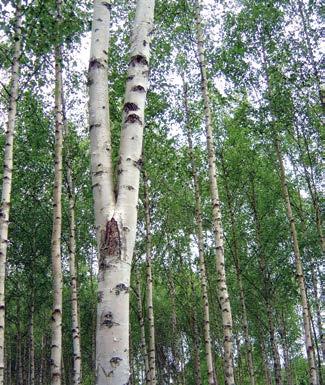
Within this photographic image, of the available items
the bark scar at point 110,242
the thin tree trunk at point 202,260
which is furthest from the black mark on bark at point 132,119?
the thin tree trunk at point 202,260

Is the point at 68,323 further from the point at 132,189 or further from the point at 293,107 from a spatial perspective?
the point at 132,189

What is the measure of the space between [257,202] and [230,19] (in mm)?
8159

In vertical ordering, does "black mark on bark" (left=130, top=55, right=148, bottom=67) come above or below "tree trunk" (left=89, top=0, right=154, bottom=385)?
above

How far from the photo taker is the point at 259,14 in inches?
585

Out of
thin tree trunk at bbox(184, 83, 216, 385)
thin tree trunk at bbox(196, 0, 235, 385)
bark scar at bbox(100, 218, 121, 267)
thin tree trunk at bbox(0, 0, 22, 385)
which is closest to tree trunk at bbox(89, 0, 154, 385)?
bark scar at bbox(100, 218, 121, 267)

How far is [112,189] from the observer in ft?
10.7

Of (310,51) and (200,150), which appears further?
(200,150)

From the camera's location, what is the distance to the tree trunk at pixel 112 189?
2801 mm

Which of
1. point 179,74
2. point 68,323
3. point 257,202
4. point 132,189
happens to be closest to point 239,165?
point 257,202

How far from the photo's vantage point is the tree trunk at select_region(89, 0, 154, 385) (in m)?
2.80

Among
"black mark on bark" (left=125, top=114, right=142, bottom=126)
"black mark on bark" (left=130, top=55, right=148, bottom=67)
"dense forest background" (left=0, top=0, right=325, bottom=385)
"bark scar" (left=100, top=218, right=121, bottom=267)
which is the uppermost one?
"dense forest background" (left=0, top=0, right=325, bottom=385)

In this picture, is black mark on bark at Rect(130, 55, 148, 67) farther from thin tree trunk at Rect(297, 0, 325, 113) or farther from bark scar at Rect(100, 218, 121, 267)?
thin tree trunk at Rect(297, 0, 325, 113)

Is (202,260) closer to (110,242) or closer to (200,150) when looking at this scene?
(200,150)

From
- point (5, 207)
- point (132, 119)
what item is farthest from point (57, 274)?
point (132, 119)
